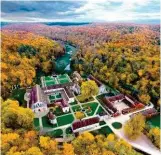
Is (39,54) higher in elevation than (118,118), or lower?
higher

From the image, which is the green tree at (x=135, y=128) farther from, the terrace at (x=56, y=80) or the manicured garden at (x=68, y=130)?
the terrace at (x=56, y=80)

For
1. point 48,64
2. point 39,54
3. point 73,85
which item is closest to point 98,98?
point 73,85

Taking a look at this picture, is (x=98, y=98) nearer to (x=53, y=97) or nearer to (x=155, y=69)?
(x=53, y=97)

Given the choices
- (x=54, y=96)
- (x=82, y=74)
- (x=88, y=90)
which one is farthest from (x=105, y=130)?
(x=82, y=74)

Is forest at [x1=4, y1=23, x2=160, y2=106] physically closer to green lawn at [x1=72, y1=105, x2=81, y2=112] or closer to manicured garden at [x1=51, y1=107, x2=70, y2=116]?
green lawn at [x1=72, y1=105, x2=81, y2=112]

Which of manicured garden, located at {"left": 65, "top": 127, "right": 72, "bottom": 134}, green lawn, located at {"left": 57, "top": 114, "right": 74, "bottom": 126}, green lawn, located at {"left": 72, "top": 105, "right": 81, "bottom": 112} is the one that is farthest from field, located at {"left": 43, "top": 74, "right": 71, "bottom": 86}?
manicured garden, located at {"left": 65, "top": 127, "right": 72, "bottom": 134}

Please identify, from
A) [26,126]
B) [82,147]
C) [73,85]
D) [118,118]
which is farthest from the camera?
[73,85]
